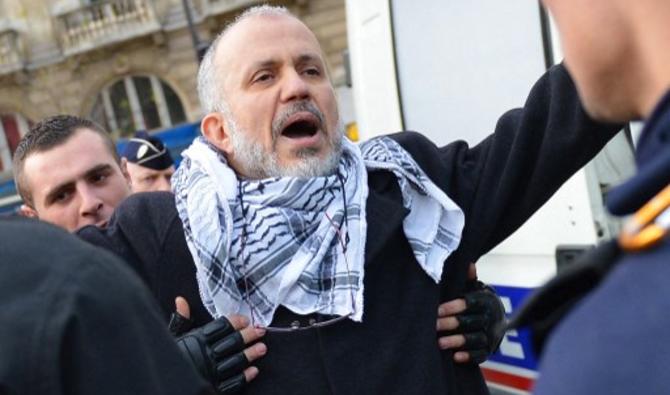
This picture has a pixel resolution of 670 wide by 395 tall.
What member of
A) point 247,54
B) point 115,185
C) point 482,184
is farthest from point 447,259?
point 115,185

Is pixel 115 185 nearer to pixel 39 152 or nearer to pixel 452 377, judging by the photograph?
pixel 39 152

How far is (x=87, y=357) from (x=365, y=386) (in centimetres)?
89

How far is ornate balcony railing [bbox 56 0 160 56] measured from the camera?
18422mm

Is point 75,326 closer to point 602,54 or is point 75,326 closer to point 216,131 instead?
point 602,54

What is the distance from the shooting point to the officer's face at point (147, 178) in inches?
168

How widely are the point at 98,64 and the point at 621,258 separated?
19241mm

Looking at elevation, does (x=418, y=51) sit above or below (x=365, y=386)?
above

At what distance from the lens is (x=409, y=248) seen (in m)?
Result: 1.80

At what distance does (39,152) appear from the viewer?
248 cm

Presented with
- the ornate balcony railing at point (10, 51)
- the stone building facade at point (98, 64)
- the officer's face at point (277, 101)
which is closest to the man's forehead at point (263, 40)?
the officer's face at point (277, 101)

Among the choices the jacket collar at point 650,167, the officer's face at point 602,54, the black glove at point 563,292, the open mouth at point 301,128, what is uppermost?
the officer's face at point 602,54

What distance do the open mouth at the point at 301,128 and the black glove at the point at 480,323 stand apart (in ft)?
1.72

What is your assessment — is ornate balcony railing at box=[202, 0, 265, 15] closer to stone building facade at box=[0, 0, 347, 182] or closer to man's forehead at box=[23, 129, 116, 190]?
stone building facade at box=[0, 0, 347, 182]

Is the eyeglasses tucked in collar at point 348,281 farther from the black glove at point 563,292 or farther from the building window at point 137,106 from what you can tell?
the building window at point 137,106
